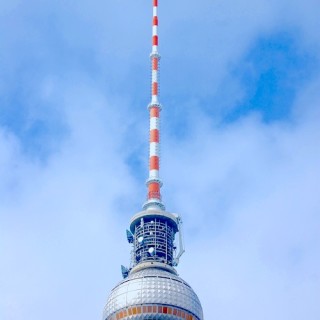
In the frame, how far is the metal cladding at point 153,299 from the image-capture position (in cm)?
13475

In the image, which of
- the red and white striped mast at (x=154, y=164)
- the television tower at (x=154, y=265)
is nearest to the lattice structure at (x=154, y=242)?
the television tower at (x=154, y=265)

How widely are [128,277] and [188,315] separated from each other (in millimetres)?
14178

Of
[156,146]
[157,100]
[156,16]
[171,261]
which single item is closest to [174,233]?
[171,261]

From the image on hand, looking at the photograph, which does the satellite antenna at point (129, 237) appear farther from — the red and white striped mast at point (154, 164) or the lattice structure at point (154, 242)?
the red and white striped mast at point (154, 164)

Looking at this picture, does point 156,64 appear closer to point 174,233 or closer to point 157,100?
point 157,100

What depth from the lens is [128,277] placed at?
14212 centimetres

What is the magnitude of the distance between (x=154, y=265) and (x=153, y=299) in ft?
32.0

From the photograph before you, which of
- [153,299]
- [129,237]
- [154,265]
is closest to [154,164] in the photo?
[129,237]

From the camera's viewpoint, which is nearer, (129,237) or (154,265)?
(154,265)

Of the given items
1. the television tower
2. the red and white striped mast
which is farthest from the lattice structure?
the red and white striped mast

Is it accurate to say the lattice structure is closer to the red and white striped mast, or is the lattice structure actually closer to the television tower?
the television tower

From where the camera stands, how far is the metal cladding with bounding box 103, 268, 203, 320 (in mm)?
134750

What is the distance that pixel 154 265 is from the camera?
472ft

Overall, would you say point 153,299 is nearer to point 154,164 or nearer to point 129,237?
point 129,237
